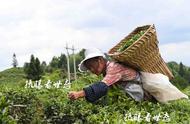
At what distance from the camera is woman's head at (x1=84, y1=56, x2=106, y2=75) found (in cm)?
609

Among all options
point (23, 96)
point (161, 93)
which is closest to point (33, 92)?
point (23, 96)

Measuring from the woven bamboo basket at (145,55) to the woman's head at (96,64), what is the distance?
11cm

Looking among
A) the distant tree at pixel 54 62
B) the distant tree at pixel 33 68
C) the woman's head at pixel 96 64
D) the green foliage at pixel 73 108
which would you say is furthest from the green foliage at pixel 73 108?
the distant tree at pixel 54 62

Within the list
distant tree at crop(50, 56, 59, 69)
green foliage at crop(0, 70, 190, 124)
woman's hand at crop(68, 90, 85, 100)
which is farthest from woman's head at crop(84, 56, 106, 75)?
distant tree at crop(50, 56, 59, 69)

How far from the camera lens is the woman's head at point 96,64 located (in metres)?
6.09

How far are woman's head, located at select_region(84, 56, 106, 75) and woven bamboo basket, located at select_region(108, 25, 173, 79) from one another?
4.5 inches

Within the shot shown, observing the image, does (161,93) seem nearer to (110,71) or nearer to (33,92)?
(110,71)

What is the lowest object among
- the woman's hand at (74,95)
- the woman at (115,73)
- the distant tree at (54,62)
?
the woman's hand at (74,95)

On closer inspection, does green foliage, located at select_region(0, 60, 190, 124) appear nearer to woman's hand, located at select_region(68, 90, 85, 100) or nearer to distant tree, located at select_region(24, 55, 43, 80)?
woman's hand, located at select_region(68, 90, 85, 100)

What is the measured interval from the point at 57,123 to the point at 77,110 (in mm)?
307

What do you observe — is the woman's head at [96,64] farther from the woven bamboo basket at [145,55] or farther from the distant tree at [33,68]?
the distant tree at [33,68]

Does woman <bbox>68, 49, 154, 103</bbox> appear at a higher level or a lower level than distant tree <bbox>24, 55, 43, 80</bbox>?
lower

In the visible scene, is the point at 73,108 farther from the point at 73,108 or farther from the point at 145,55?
the point at 145,55

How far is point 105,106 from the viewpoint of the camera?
5.53 metres
